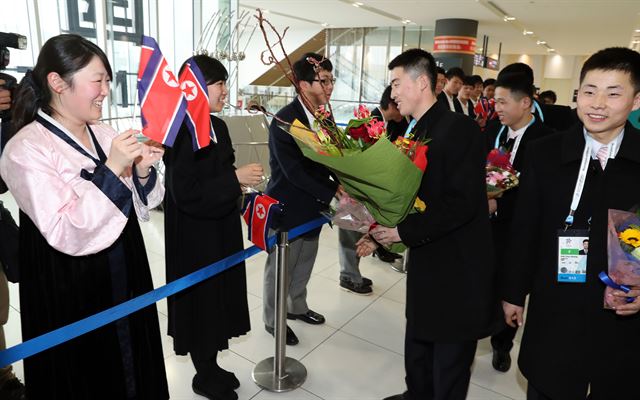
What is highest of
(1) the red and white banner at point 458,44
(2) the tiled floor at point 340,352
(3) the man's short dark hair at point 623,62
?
(1) the red and white banner at point 458,44

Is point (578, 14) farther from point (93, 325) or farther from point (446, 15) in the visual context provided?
point (93, 325)

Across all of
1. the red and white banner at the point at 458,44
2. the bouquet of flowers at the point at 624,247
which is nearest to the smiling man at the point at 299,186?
the bouquet of flowers at the point at 624,247

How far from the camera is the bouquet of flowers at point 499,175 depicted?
2.06m

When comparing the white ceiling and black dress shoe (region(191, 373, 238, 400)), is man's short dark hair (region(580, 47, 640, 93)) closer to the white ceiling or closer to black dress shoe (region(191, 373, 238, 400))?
black dress shoe (region(191, 373, 238, 400))

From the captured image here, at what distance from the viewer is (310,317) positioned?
2920mm

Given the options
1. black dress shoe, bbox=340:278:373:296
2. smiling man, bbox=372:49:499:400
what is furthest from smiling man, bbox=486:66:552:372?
black dress shoe, bbox=340:278:373:296

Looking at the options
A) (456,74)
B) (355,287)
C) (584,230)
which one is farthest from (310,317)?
(456,74)

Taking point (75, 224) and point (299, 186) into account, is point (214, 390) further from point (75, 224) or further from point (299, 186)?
point (75, 224)

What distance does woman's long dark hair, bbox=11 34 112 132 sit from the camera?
1280 millimetres

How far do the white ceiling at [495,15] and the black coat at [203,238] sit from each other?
8.88 meters

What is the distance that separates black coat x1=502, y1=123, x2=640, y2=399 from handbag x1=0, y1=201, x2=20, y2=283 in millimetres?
1989

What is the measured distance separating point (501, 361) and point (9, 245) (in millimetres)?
2565

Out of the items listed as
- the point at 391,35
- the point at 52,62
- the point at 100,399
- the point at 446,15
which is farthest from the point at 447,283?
the point at 391,35

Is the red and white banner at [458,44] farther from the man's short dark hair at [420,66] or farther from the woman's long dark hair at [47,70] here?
the woman's long dark hair at [47,70]
